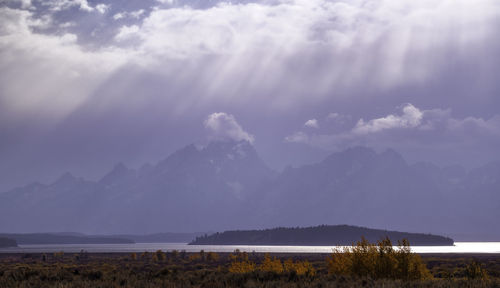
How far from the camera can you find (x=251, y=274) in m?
33.8

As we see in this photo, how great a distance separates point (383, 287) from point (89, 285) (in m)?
15.3

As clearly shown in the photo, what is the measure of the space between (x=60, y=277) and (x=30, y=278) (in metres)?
2.11

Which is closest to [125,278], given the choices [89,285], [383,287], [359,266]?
[89,285]

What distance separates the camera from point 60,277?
3459cm

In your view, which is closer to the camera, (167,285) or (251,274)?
(167,285)

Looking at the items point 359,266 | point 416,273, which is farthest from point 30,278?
point 416,273

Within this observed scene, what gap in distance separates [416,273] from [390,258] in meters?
3.44

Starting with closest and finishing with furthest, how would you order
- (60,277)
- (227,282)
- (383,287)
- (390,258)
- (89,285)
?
(383,287), (89,285), (227,282), (60,277), (390,258)

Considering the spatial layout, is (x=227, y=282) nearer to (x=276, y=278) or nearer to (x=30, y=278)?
(x=276, y=278)

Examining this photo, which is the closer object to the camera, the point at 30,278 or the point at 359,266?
the point at 30,278

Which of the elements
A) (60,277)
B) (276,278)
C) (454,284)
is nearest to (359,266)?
(276,278)

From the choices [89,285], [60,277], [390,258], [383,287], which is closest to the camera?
[383,287]

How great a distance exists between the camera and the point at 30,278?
32906 mm

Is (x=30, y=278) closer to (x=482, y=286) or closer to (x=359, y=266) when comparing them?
(x=482, y=286)
